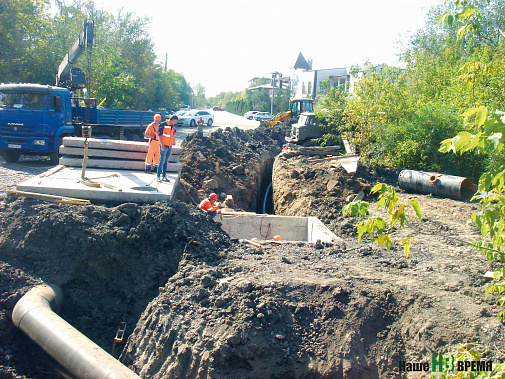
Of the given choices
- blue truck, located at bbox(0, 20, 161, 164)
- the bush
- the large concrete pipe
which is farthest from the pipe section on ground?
blue truck, located at bbox(0, 20, 161, 164)

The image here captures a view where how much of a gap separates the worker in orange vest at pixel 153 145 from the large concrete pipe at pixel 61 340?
439 centimetres

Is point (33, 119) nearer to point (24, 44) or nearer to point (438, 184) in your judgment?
point (438, 184)

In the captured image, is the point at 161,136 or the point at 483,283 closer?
the point at 483,283

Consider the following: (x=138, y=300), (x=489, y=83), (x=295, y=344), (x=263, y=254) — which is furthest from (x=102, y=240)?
(x=489, y=83)

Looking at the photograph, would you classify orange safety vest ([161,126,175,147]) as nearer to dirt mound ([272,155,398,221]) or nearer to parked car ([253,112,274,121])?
dirt mound ([272,155,398,221])

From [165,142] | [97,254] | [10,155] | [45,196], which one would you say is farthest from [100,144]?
[10,155]

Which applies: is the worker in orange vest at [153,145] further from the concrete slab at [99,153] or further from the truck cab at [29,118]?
the truck cab at [29,118]

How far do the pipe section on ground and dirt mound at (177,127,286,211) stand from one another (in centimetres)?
519

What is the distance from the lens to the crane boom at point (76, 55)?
1683cm

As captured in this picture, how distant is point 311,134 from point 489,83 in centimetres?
855

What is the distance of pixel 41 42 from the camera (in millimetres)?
27953

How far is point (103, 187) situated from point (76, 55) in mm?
11868

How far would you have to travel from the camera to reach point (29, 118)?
45.9 feet

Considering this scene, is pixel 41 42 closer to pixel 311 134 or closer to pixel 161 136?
pixel 311 134
